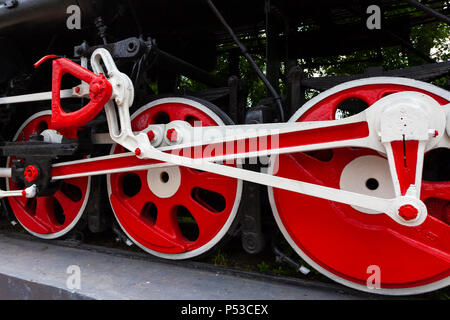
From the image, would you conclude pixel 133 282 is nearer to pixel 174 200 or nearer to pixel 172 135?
pixel 174 200

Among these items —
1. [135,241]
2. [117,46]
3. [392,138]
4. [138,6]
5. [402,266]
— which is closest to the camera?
[392,138]

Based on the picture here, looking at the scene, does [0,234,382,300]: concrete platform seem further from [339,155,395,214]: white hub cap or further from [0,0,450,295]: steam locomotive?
[339,155,395,214]: white hub cap

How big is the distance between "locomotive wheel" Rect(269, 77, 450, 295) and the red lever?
3.15 feet

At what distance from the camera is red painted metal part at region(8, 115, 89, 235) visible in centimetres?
229

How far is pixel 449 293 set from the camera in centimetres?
151

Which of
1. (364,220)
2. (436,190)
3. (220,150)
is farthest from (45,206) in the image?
(436,190)

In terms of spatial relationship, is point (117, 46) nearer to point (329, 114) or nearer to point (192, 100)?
point (192, 100)

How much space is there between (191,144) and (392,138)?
91 centimetres

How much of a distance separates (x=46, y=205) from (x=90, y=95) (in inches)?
47.3

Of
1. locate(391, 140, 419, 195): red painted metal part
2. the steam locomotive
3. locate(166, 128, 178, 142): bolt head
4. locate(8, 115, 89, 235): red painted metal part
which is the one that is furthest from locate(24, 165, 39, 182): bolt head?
locate(391, 140, 419, 195): red painted metal part

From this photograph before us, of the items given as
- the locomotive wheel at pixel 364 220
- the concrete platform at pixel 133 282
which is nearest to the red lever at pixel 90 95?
the concrete platform at pixel 133 282

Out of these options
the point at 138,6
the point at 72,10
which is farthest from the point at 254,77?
the point at 72,10

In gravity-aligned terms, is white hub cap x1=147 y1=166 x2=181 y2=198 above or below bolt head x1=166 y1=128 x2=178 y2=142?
below

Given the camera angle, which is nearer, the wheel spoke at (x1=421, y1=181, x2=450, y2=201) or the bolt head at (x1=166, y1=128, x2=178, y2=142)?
the wheel spoke at (x1=421, y1=181, x2=450, y2=201)
